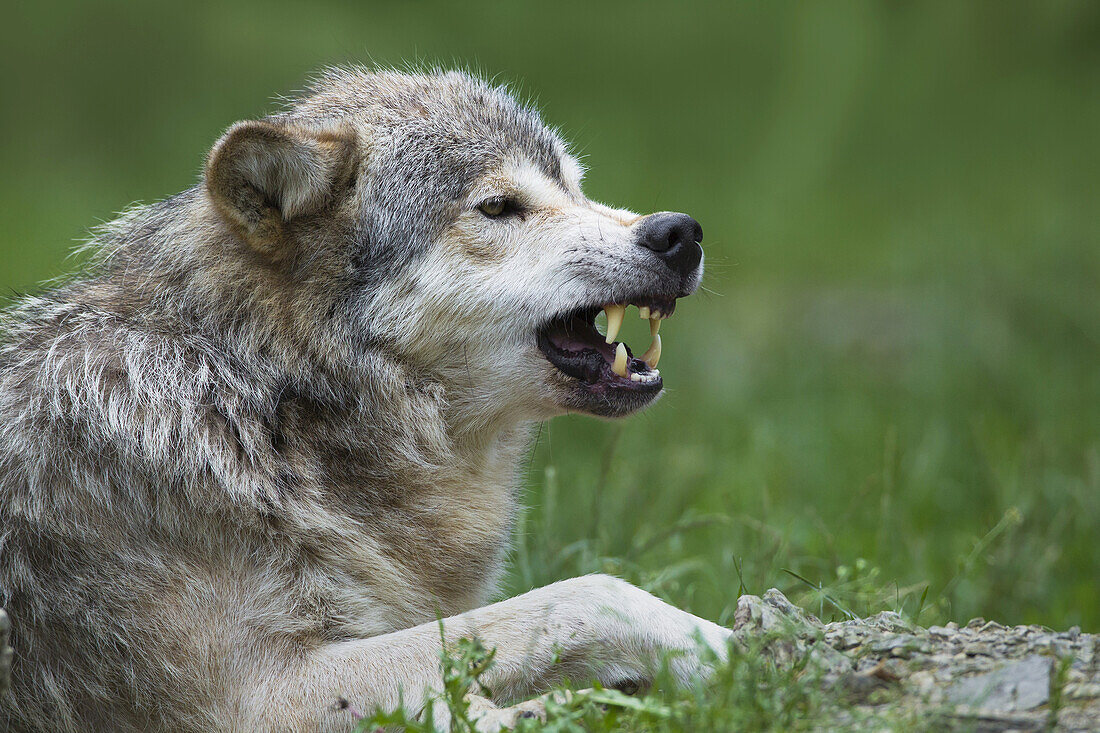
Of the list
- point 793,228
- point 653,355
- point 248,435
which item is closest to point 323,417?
point 248,435

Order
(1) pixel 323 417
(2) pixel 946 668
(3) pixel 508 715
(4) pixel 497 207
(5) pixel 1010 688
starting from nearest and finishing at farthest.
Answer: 1. (5) pixel 1010 688
2. (2) pixel 946 668
3. (3) pixel 508 715
4. (1) pixel 323 417
5. (4) pixel 497 207

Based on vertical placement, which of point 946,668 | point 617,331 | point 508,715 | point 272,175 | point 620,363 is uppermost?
point 272,175

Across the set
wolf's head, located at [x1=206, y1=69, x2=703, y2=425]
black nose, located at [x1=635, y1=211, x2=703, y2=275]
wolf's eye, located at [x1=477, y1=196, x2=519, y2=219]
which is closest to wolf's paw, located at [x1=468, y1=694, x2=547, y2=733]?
wolf's head, located at [x1=206, y1=69, x2=703, y2=425]

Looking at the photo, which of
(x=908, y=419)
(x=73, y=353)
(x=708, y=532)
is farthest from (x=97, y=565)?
(x=908, y=419)

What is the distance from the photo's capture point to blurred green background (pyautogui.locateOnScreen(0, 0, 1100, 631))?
570 cm

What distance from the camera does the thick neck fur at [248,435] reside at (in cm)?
355

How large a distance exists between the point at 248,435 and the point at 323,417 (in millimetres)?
253

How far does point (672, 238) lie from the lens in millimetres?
4086

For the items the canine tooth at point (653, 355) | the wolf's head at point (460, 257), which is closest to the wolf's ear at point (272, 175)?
the wolf's head at point (460, 257)

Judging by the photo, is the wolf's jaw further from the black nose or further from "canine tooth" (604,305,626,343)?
→ the black nose

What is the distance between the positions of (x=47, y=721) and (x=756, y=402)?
6.16m

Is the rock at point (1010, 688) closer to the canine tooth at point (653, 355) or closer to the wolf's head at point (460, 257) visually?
the wolf's head at point (460, 257)

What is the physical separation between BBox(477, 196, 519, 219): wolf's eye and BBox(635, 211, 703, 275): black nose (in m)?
0.44

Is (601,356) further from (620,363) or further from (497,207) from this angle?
(497,207)
